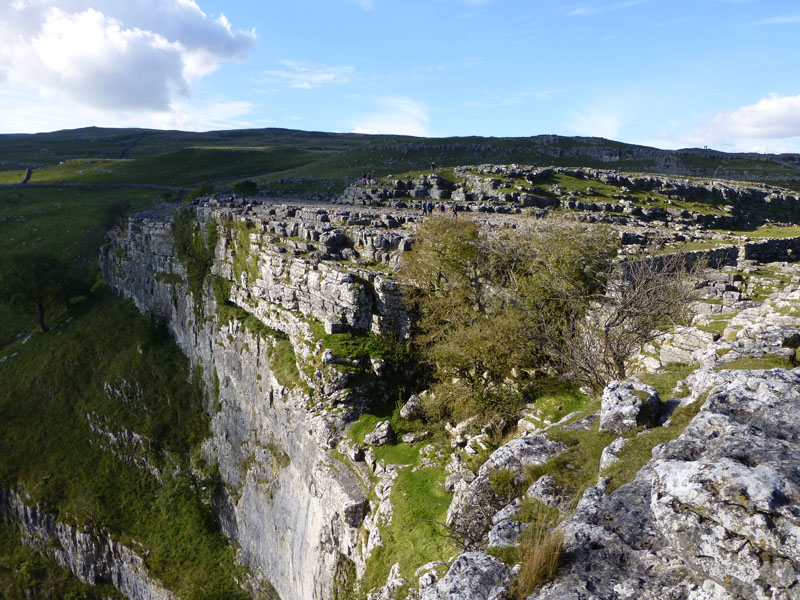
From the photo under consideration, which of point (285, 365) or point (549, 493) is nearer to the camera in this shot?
point (549, 493)

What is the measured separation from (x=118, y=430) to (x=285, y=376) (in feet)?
67.6

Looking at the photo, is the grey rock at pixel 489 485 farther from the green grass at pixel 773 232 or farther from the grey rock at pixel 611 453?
the green grass at pixel 773 232

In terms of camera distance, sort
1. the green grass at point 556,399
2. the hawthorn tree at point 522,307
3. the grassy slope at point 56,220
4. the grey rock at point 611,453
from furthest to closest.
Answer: the grassy slope at point 56,220 → the hawthorn tree at point 522,307 → the green grass at point 556,399 → the grey rock at point 611,453

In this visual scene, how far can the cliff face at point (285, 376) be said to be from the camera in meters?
17.4

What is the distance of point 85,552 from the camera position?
2992 cm

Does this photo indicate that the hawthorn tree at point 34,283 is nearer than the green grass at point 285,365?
No

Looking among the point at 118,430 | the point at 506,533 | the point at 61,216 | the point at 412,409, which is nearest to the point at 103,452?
the point at 118,430

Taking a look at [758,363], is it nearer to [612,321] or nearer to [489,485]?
[612,321]

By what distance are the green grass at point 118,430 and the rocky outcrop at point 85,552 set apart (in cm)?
73

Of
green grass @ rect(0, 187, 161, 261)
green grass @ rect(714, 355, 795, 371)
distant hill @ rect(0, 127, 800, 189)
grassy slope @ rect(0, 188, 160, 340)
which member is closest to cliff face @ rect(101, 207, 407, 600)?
green grass @ rect(714, 355, 795, 371)

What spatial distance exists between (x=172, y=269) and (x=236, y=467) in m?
19.6

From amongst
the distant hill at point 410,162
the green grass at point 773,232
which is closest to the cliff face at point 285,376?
the green grass at point 773,232

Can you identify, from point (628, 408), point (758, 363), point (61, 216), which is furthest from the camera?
point (61, 216)

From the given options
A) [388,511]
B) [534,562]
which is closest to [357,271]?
[388,511]
